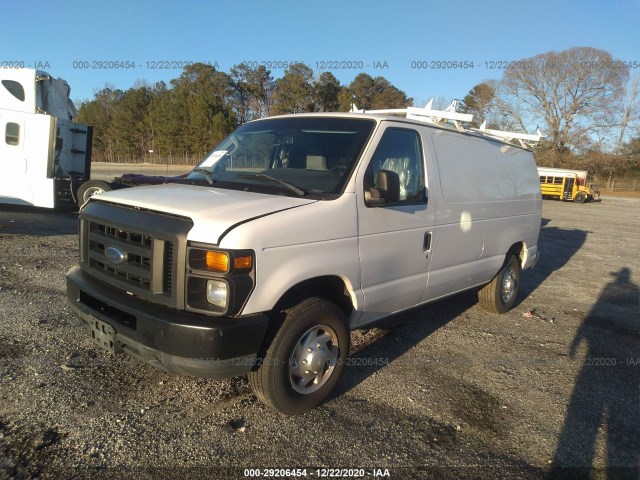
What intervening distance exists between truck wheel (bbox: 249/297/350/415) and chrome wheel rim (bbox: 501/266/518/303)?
3.32 meters

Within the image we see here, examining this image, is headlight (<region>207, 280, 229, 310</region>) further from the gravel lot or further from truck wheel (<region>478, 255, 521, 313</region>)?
truck wheel (<region>478, 255, 521, 313</region>)

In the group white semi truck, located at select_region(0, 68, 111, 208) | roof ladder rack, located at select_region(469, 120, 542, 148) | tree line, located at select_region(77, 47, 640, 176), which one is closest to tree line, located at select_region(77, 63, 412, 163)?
tree line, located at select_region(77, 47, 640, 176)

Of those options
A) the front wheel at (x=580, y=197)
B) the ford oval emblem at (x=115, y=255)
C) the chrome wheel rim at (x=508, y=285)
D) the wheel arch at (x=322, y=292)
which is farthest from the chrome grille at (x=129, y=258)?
the front wheel at (x=580, y=197)

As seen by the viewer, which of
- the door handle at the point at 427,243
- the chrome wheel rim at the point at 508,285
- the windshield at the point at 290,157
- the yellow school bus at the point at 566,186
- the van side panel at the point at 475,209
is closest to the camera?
the windshield at the point at 290,157

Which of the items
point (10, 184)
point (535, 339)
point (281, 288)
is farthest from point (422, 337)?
point (10, 184)

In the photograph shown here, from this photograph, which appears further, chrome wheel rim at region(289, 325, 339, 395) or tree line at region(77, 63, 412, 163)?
tree line at region(77, 63, 412, 163)

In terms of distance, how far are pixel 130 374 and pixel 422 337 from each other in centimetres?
297

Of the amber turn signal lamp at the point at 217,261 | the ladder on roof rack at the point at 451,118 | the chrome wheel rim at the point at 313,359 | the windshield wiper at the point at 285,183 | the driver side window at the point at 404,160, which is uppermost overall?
the ladder on roof rack at the point at 451,118

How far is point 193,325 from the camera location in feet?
8.86

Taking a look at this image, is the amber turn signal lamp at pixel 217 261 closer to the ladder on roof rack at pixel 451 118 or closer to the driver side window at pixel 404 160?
the driver side window at pixel 404 160

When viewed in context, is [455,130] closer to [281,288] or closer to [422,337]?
[422,337]

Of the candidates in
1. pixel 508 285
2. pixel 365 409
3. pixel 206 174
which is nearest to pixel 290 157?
pixel 206 174

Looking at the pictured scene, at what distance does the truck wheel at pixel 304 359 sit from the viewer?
3049 mm

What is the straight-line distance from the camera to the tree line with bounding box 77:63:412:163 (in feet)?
173
